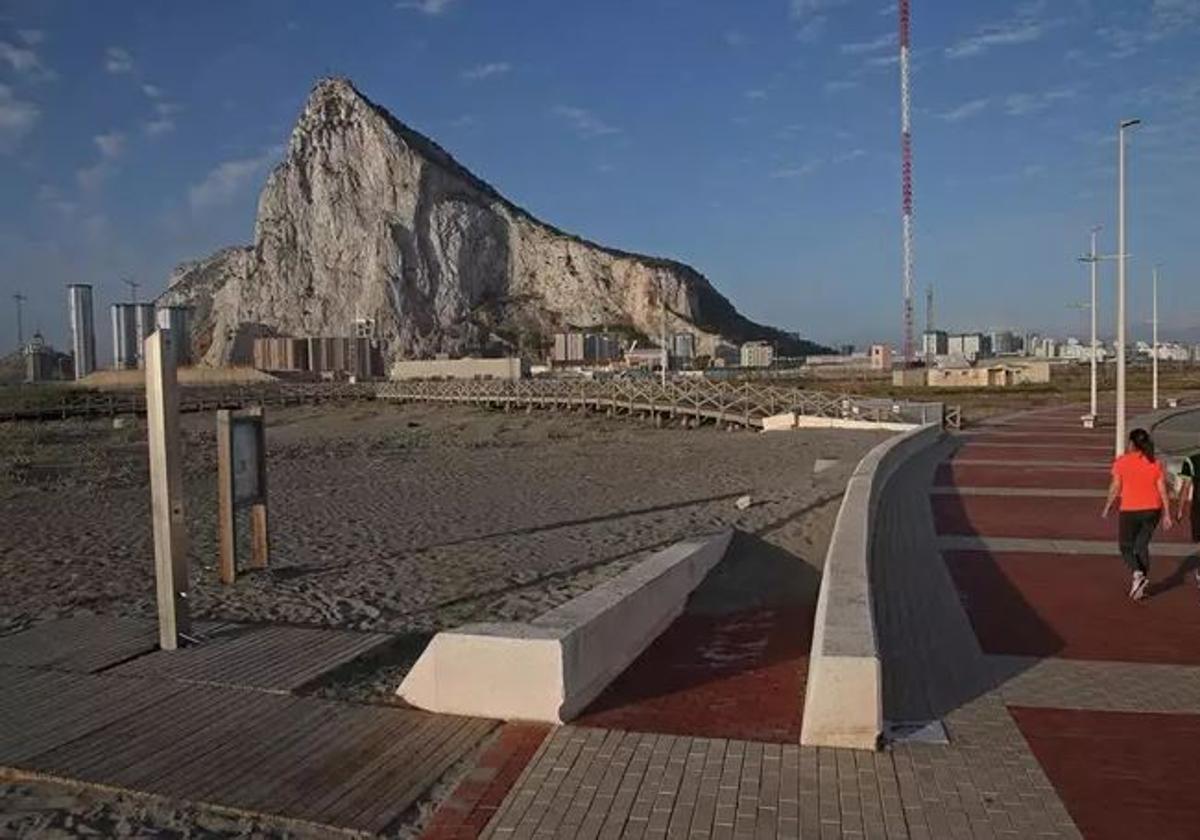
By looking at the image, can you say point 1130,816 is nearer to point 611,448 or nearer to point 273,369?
point 611,448

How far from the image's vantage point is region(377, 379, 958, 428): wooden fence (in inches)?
1330

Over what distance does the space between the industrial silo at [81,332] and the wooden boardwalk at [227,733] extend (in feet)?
487

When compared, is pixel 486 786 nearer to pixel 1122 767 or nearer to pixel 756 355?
pixel 1122 767

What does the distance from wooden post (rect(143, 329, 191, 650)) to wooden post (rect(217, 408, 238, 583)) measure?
6.98 ft

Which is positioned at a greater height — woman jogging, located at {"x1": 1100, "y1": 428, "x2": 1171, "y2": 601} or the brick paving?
woman jogging, located at {"x1": 1100, "y1": 428, "x2": 1171, "y2": 601}

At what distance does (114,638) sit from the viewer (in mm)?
6590

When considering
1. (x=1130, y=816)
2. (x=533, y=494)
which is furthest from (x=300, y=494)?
(x=1130, y=816)

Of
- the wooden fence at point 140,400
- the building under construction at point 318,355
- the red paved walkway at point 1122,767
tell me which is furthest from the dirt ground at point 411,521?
the building under construction at point 318,355

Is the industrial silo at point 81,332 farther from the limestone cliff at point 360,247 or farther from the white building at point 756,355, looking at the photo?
the white building at point 756,355

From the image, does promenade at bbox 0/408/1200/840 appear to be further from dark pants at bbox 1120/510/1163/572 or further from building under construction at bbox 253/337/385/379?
building under construction at bbox 253/337/385/379

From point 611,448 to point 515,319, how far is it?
130 meters

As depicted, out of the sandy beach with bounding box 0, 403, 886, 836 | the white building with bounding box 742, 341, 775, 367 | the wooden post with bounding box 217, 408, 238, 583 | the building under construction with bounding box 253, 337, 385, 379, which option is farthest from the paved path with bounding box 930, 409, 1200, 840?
the white building with bounding box 742, 341, 775, 367

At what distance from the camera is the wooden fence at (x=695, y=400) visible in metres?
33.8

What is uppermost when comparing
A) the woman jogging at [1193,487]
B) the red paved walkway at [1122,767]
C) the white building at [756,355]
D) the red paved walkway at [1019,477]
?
the white building at [756,355]
